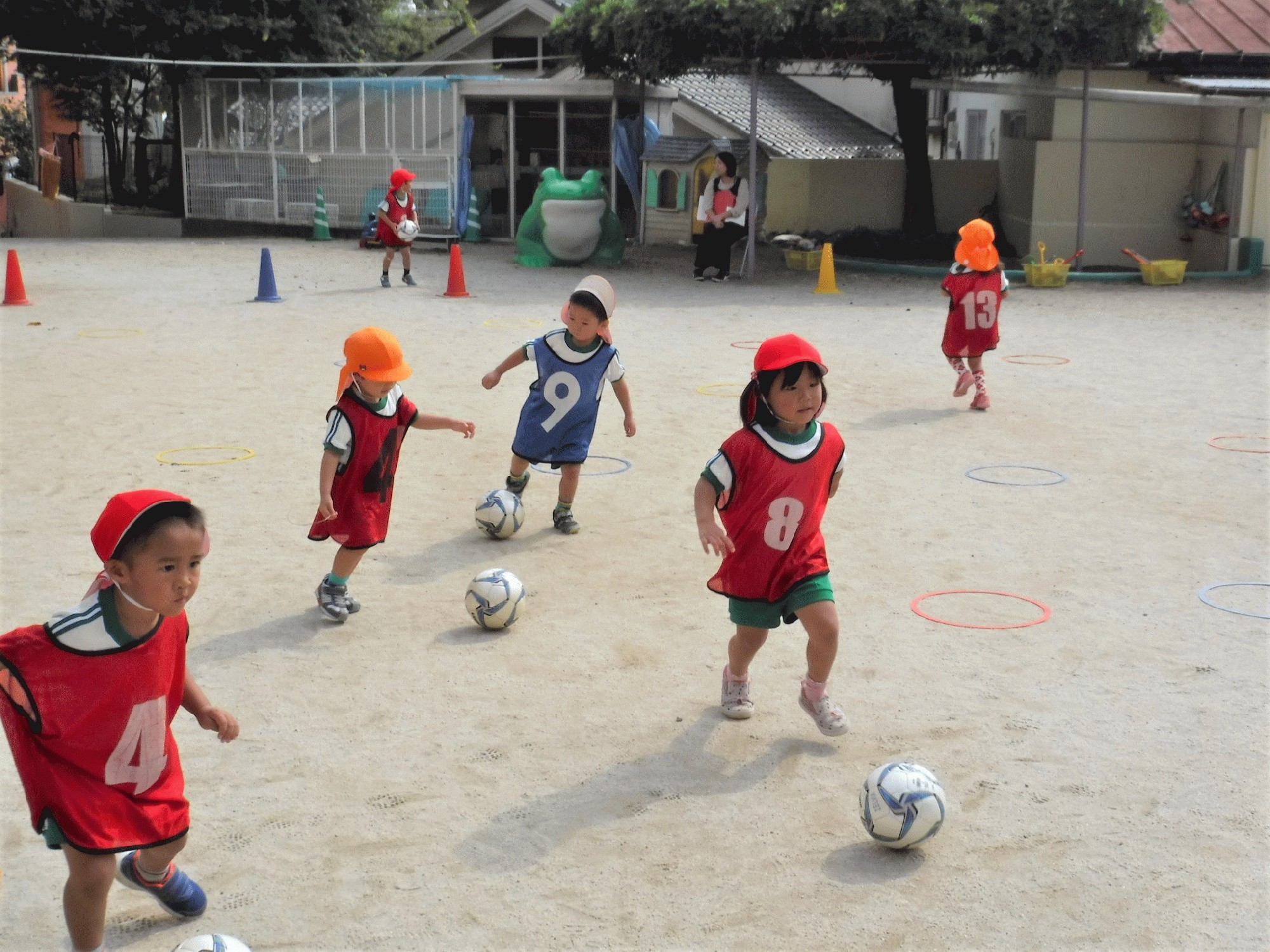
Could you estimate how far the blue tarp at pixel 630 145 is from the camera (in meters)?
26.5

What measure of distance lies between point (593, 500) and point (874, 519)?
5.63ft

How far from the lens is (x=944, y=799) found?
4480 millimetres

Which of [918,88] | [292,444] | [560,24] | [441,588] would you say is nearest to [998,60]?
[918,88]

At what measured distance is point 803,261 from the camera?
899 inches

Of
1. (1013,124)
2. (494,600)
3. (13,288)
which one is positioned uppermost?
(1013,124)

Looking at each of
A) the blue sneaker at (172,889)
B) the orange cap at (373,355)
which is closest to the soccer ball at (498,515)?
the orange cap at (373,355)

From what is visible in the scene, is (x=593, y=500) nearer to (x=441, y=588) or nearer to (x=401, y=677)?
(x=441, y=588)

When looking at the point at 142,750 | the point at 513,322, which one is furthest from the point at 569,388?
the point at 513,322

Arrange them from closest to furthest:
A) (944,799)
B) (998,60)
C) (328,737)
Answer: (944,799)
(328,737)
(998,60)

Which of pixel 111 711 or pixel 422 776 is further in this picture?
pixel 422 776

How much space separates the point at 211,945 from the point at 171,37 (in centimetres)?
2802

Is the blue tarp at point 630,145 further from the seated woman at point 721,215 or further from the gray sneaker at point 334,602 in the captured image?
the gray sneaker at point 334,602

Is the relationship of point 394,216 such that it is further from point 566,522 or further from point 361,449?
point 361,449

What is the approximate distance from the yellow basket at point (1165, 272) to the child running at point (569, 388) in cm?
1479
